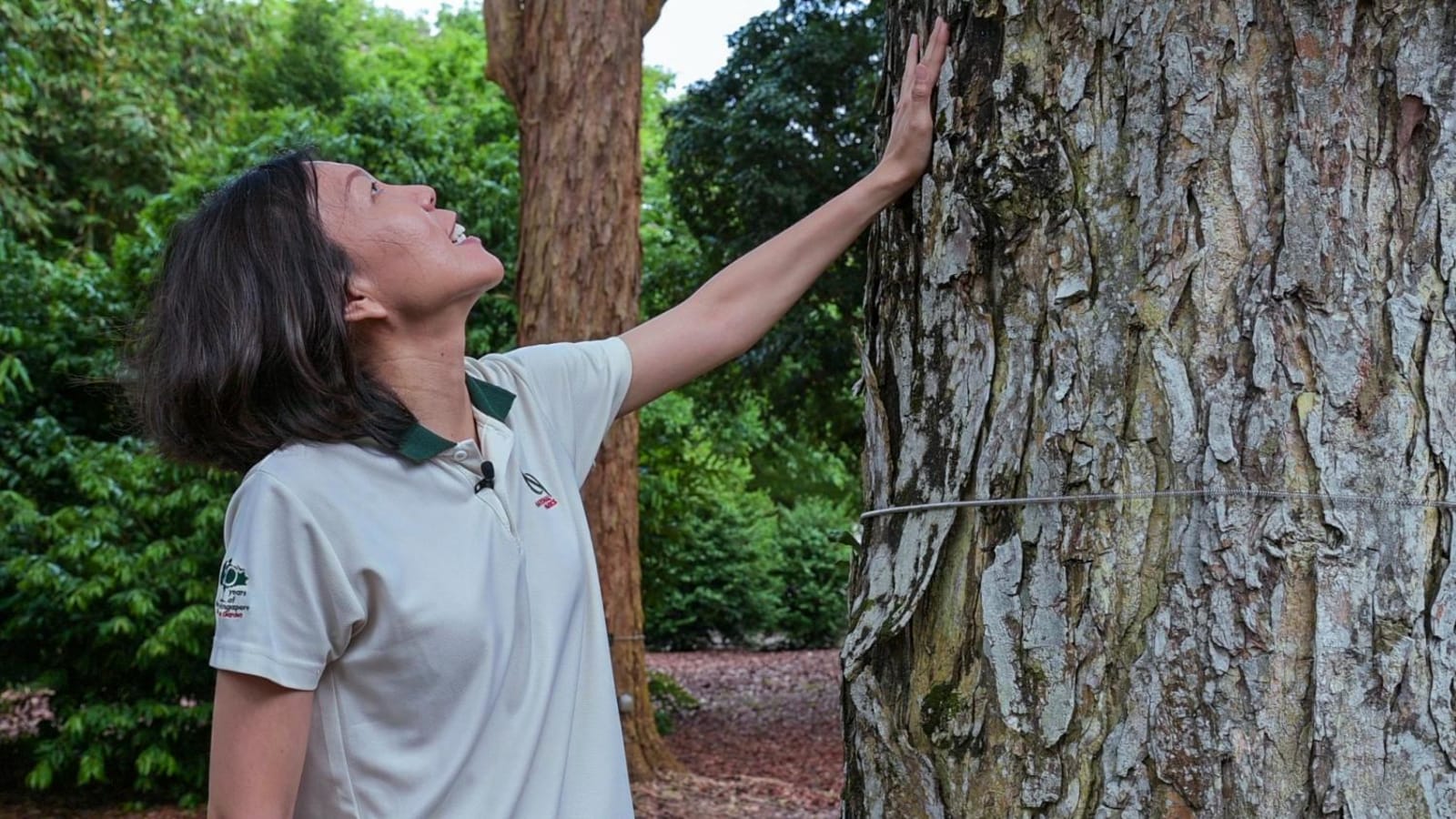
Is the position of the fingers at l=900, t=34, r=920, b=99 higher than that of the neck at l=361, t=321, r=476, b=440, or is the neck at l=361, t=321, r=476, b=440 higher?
the fingers at l=900, t=34, r=920, b=99

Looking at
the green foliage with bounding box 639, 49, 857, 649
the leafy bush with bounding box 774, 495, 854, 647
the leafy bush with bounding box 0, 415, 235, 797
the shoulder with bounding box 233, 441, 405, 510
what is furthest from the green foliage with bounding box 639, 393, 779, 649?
the shoulder with bounding box 233, 441, 405, 510

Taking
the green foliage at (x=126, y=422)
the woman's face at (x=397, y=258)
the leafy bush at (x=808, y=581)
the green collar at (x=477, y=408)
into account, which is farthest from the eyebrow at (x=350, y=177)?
the leafy bush at (x=808, y=581)

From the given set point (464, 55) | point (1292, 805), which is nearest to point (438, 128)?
point (1292, 805)

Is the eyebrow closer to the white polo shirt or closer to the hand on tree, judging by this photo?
the white polo shirt

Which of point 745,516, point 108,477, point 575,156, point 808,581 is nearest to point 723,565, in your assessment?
point 745,516

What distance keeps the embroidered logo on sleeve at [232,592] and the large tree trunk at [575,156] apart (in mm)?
4948

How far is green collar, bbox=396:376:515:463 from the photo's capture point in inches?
66.0

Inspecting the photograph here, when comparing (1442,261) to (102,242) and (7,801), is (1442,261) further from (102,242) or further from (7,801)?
(102,242)

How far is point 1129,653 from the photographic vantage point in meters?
1.52

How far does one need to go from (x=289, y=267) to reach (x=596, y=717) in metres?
0.71

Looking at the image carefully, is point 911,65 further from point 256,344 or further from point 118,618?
point 118,618

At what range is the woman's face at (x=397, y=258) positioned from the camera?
1.77 m

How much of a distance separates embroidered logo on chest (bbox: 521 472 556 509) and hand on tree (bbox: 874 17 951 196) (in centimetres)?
63

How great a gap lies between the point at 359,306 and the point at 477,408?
0.72ft
